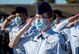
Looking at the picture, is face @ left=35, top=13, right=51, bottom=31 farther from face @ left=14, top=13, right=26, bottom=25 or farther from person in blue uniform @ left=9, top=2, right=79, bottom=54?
face @ left=14, top=13, right=26, bottom=25

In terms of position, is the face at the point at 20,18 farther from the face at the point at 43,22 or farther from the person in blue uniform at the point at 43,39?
the face at the point at 43,22

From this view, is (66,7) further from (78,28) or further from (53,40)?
(53,40)

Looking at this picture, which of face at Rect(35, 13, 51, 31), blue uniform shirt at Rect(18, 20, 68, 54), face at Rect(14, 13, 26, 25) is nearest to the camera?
blue uniform shirt at Rect(18, 20, 68, 54)

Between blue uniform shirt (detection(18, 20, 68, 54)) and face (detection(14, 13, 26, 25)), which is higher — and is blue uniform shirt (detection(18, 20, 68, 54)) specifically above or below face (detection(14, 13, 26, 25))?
above

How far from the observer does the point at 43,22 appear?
607cm

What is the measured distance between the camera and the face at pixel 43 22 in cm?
602

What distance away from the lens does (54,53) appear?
581 centimetres

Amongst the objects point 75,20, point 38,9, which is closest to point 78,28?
point 75,20

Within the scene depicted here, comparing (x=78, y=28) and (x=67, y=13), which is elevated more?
(x=78, y=28)

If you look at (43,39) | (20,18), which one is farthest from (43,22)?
(20,18)

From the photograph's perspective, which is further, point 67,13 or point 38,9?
point 67,13

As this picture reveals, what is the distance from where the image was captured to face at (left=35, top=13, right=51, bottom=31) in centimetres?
602

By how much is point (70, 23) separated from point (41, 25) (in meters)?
2.95

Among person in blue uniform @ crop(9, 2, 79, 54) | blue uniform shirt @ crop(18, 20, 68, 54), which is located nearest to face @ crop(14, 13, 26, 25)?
person in blue uniform @ crop(9, 2, 79, 54)
